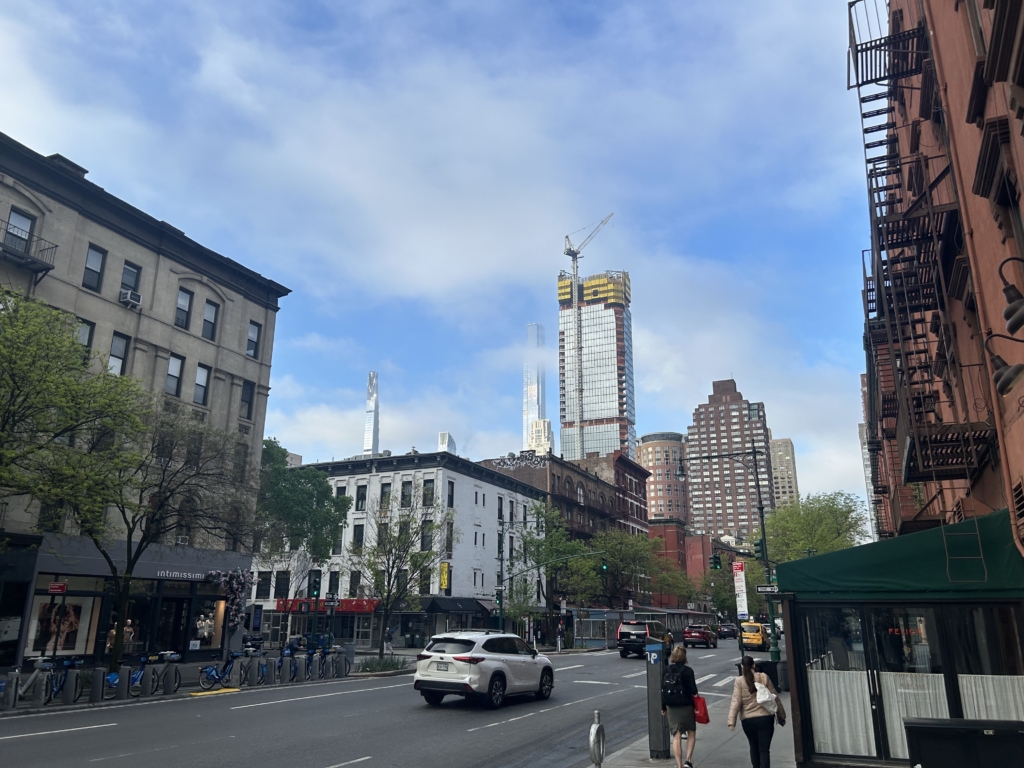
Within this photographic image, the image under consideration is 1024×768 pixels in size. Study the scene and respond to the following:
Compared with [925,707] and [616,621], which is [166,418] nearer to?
[925,707]

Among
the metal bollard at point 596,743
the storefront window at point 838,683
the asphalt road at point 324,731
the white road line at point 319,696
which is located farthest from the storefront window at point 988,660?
the white road line at point 319,696

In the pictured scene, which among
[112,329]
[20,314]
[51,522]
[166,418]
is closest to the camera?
[20,314]

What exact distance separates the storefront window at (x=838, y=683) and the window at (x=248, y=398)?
3180 cm

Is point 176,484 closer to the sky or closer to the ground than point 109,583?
closer to the sky

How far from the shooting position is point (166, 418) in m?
25.6

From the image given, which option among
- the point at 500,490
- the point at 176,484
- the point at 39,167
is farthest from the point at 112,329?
the point at 500,490

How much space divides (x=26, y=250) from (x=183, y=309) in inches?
302

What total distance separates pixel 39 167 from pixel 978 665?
108 feet

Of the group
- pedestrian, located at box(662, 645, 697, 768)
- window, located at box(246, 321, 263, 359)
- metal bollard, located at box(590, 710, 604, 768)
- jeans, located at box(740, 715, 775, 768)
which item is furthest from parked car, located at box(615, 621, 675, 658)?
metal bollard, located at box(590, 710, 604, 768)

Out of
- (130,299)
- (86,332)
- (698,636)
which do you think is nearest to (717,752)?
(86,332)

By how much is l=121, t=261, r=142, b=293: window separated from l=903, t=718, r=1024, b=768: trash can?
3266 centimetres

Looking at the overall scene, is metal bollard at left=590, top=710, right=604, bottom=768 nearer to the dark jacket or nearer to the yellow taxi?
the dark jacket

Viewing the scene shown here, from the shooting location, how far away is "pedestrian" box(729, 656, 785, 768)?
9.89 meters

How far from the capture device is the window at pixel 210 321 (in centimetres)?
3572
